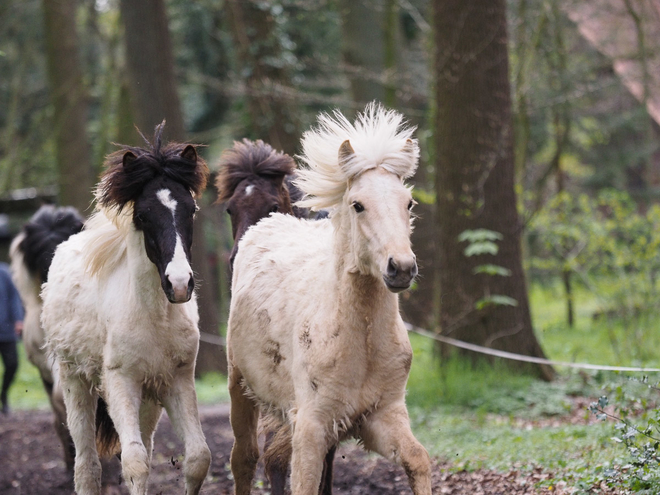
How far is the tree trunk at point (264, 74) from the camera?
46.9 feet

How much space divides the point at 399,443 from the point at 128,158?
260 cm

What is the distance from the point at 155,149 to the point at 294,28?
1612 centimetres

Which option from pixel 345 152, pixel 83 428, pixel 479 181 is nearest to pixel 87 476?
pixel 83 428

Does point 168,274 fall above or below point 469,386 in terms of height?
above

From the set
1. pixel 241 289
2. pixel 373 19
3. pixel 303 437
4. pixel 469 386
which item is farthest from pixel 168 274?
pixel 373 19

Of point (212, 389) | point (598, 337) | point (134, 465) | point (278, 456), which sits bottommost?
point (212, 389)

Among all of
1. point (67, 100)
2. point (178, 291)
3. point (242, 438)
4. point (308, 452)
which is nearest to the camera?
point (308, 452)

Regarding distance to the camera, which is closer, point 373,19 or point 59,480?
point 59,480

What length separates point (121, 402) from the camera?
16.8ft

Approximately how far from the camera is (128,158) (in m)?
5.32

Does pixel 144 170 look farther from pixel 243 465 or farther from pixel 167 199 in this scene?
pixel 243 465

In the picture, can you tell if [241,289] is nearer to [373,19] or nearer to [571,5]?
[571,5]

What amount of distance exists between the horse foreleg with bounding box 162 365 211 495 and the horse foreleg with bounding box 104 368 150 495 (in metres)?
0.24

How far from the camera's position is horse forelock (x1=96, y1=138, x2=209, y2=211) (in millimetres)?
5340
